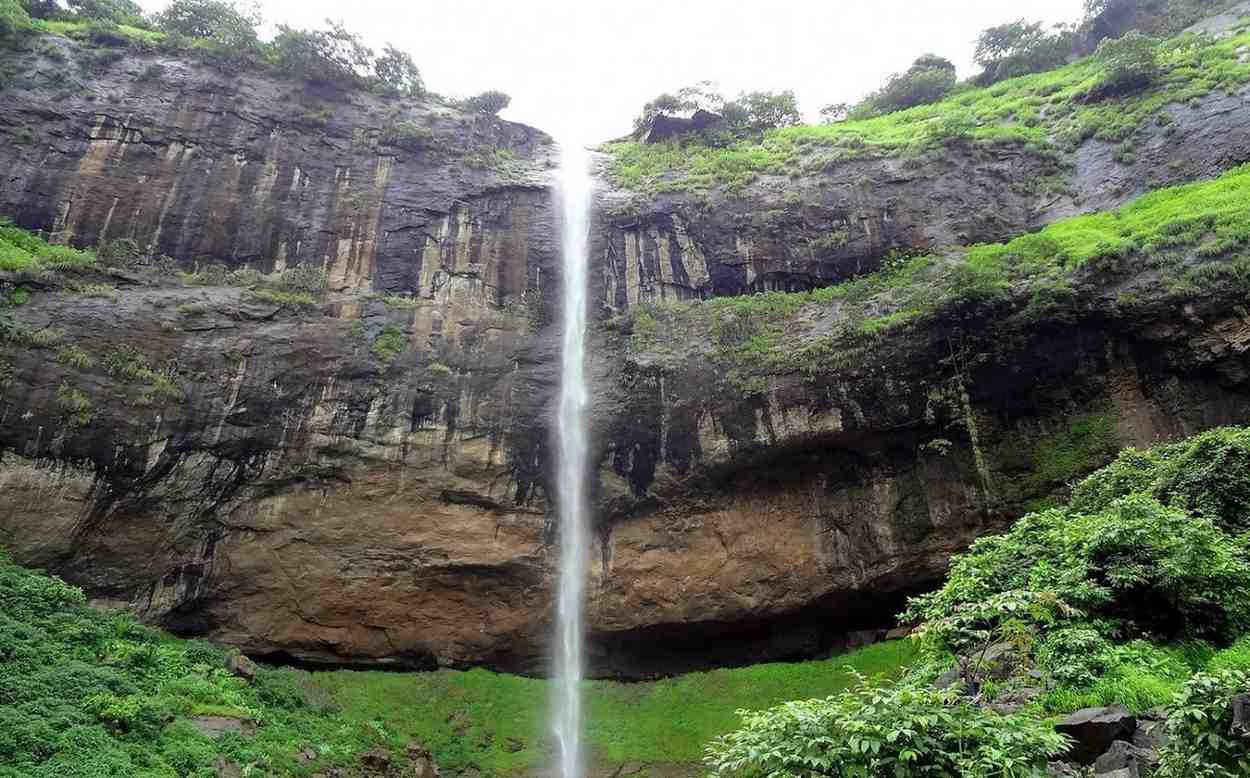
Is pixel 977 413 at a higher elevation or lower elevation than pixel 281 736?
higher

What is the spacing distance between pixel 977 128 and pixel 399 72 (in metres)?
23.1

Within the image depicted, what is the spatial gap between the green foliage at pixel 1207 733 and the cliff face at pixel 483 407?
14.6 m

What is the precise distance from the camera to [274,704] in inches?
669

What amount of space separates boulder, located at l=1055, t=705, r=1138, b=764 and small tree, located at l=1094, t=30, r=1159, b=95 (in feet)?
86.7

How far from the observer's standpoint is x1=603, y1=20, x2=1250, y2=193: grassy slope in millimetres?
25728

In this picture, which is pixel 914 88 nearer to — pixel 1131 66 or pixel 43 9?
pixel 1131 66

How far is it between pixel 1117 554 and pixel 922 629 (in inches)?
135

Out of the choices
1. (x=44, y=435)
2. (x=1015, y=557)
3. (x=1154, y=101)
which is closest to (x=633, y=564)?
(x=1015, y=557)

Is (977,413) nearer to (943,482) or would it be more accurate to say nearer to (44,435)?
(943,482)

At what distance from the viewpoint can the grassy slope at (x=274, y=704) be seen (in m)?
11.8

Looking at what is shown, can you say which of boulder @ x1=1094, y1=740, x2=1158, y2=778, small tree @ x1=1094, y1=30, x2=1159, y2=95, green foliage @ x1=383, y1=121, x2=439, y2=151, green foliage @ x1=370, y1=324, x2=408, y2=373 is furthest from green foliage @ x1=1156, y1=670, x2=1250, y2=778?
green foliage @ x1=383, y1=121, x2=439, y2=151

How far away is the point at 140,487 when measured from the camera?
64.2 ft

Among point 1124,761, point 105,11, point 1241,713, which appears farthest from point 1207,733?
point 105,11

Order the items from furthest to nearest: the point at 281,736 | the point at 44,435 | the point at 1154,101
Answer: the point at 1154,101 < the point at 44,435 < the point at 281,736
